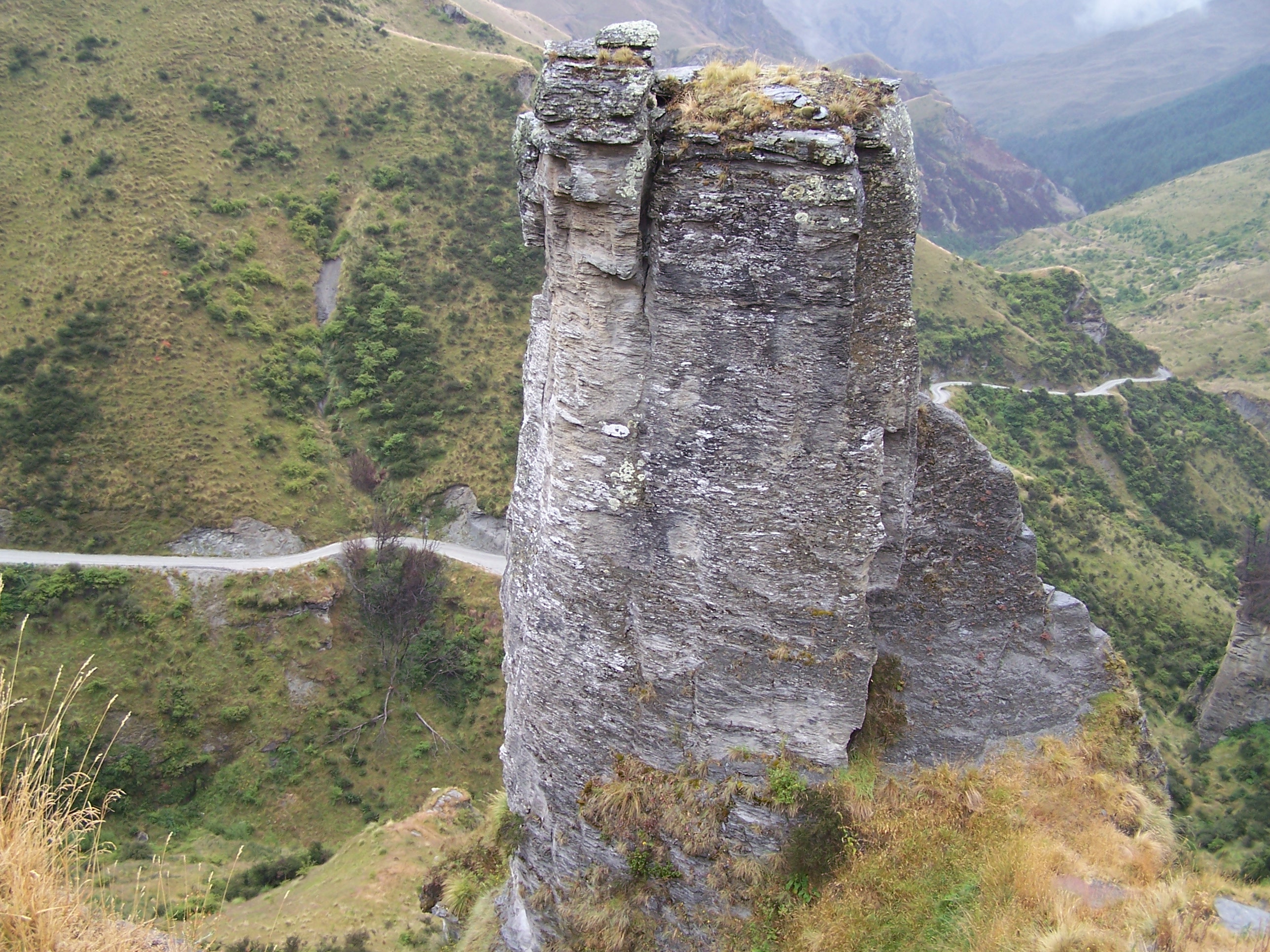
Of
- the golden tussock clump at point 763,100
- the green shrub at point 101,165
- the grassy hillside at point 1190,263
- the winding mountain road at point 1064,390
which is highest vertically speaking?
the grassy hillside at point 1190,263

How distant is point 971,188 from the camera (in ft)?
550

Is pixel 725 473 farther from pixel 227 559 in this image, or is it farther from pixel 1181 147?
pixel 1181 147

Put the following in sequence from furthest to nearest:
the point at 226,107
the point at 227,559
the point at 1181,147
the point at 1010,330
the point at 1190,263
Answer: the point at 1181,147
the point at 1190,263
the point at 1010,330
the point at 226,107
the point at 227,559

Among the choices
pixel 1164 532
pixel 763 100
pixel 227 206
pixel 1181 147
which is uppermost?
pixel 1181 147

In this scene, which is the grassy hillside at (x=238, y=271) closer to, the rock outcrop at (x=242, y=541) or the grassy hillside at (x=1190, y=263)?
the rock outcrop at (x=242, y=541)

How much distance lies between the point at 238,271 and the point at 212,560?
18.4 metres

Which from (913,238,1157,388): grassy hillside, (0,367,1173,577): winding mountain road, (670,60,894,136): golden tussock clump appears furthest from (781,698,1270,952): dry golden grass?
(913,238,1157,388): grassy hillside

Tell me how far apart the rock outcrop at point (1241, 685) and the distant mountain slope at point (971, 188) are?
5032 inches

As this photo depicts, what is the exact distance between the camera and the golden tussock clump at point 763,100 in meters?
8.69

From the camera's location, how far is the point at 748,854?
10.9 meters

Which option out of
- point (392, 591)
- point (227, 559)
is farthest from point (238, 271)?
point (392, 591)

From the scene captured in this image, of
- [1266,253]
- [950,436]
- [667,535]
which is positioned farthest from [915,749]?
[1266,253]

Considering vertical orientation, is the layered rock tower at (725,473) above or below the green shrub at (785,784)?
above

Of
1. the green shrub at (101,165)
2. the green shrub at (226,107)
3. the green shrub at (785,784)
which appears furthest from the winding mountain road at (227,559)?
the green shrub at (226,107)
